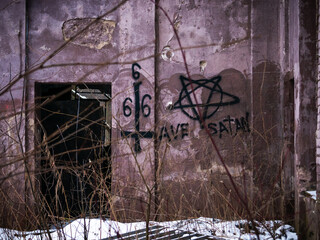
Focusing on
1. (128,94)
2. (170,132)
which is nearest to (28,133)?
(128,94)

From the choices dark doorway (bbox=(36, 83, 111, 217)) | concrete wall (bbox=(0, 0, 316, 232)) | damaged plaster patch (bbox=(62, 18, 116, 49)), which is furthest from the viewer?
damaged plaster patch (bbox=(62, 18, 116, 49))

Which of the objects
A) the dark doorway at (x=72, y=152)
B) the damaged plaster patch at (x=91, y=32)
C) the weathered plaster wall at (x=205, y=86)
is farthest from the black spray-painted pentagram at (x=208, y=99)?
the damaged plaster patch at (x=91, y=32)

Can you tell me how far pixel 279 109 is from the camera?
16.5 ft

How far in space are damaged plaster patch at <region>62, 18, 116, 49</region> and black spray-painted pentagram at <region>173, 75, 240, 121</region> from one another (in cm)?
136

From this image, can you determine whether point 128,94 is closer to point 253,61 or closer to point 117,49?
point 117,49

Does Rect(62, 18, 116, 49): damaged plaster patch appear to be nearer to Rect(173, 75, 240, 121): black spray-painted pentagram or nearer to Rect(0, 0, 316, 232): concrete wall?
Rect(0, 0, 316, 232): concrete wall

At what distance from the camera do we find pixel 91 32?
5.26m

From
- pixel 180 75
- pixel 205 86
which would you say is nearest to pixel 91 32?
pixel 180 75

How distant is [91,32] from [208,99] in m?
2.14

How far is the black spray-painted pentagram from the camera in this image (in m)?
5.13

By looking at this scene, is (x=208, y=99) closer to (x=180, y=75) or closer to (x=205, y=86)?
(x=205, y=86)

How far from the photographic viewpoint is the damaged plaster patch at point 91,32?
5230 mm

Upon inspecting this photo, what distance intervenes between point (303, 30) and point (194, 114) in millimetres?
1944

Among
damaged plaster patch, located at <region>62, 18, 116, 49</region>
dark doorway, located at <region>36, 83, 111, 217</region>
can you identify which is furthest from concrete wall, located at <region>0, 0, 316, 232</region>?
dark doorway, located at <region>36, 83, 111, 217</region>
